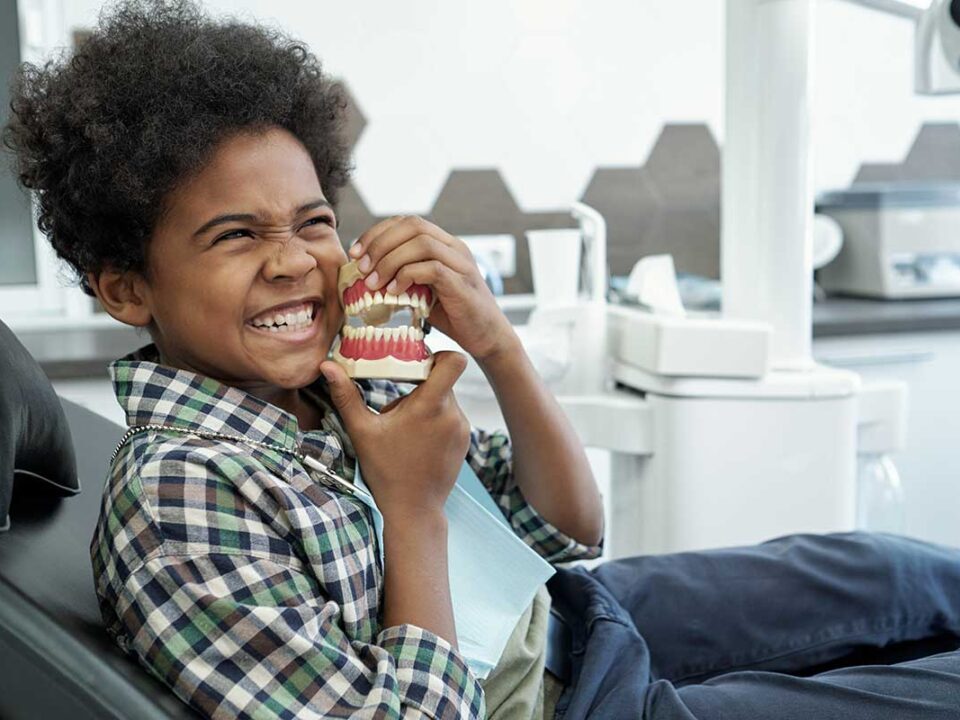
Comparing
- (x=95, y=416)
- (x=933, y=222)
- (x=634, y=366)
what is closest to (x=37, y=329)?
(x=95, y=416)

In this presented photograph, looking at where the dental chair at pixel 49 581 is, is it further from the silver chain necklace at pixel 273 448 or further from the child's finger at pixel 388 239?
the child's finger at pixel 388 239

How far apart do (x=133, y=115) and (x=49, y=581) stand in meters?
0.38

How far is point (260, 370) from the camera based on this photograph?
39.2 inches

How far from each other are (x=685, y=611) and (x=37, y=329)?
5.25 ft

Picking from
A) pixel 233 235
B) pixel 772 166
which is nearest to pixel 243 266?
pixel 233 235

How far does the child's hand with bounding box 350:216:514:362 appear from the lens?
1001 millimetres

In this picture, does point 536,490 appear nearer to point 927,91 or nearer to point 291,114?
point 291,114

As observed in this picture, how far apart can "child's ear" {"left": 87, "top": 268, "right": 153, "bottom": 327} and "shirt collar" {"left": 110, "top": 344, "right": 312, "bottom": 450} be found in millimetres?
53

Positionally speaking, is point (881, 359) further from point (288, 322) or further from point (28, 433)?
point (28, 433)

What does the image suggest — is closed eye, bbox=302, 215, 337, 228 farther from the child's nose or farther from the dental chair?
the dental chair

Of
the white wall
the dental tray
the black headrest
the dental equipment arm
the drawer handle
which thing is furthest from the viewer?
the white wall

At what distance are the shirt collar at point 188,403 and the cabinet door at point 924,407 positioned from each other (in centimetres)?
159

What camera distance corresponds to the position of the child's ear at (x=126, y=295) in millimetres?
1038

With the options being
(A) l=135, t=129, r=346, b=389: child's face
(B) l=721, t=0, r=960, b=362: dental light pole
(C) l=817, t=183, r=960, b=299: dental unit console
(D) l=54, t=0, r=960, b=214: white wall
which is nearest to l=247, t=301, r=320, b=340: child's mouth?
(A) l=135, t=129, r=346, b=389: child's face
